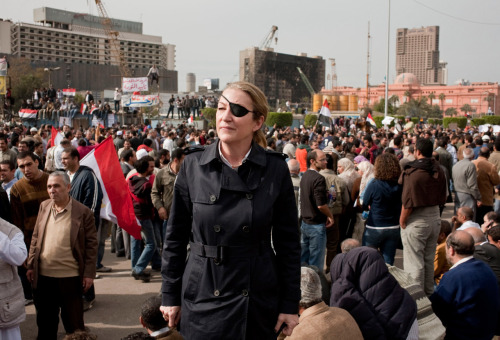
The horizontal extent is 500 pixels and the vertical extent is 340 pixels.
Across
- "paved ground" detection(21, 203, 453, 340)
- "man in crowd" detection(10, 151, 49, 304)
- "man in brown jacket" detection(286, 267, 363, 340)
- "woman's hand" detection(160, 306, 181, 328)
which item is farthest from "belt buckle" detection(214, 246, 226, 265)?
"man in crowd" detection(10, 151, 49, 304)

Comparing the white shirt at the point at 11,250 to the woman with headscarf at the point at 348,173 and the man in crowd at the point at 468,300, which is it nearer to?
the man in crowd at the point at 468,300

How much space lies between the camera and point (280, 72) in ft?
499

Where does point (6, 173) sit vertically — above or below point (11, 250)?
above

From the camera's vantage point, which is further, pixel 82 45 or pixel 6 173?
pixel 82 45

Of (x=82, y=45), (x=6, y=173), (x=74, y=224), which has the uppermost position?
(x=82, y=45)

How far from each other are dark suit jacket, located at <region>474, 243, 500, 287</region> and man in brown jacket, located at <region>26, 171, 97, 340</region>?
3.53m

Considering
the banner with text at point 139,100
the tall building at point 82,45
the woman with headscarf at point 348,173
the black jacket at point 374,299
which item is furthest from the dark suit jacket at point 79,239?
the tall building at point 82,45

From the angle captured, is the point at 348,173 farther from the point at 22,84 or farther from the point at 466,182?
the point at 22,84

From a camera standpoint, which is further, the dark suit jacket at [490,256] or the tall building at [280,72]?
the tall building at [280,72]

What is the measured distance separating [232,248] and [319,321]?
1246 millimetres

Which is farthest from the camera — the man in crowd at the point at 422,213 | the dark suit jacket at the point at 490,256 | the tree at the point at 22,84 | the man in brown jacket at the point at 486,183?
the tree at the point at 22,84

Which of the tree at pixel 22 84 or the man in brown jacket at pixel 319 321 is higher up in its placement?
the tree at pixel 22 84

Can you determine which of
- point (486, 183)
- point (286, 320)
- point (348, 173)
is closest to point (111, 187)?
point (348, 173)

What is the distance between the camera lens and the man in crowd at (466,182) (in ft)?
29.0
